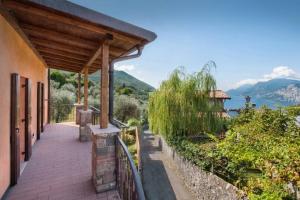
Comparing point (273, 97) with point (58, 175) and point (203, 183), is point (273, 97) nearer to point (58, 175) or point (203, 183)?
point (203, 183)

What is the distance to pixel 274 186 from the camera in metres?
4.58

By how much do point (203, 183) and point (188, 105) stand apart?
13.0 feet

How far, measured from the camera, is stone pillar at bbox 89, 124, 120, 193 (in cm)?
322

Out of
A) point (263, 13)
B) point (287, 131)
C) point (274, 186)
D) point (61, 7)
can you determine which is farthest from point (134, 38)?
point (263, 13)

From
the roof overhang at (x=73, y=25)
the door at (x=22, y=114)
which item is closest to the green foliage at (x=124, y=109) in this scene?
the door at (x=22, y=114)

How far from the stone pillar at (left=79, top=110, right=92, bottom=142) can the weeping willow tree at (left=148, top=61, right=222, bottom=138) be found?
4.36 m

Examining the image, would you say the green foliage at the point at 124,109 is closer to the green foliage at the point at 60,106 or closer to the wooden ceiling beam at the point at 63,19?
the green foliage at the point at 60,106

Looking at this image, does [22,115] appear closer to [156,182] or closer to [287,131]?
[156,182]

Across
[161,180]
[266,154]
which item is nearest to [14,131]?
[161,180]

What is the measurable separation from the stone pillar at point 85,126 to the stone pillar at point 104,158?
11.2ft

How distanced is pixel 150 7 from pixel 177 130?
20.7 feet

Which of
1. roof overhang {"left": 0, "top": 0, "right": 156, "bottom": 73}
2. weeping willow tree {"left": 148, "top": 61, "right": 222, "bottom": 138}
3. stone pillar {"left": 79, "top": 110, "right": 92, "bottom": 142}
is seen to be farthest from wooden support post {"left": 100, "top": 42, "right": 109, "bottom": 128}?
weeping willow tree {"left": 148, "top": 61, "right": 222, "bottom": 138}

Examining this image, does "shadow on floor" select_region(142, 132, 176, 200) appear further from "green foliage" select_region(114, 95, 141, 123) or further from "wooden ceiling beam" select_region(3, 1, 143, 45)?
"wooden ceiling beam" select_region(3, 1, 143, 45)

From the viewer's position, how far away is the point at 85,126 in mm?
6574
